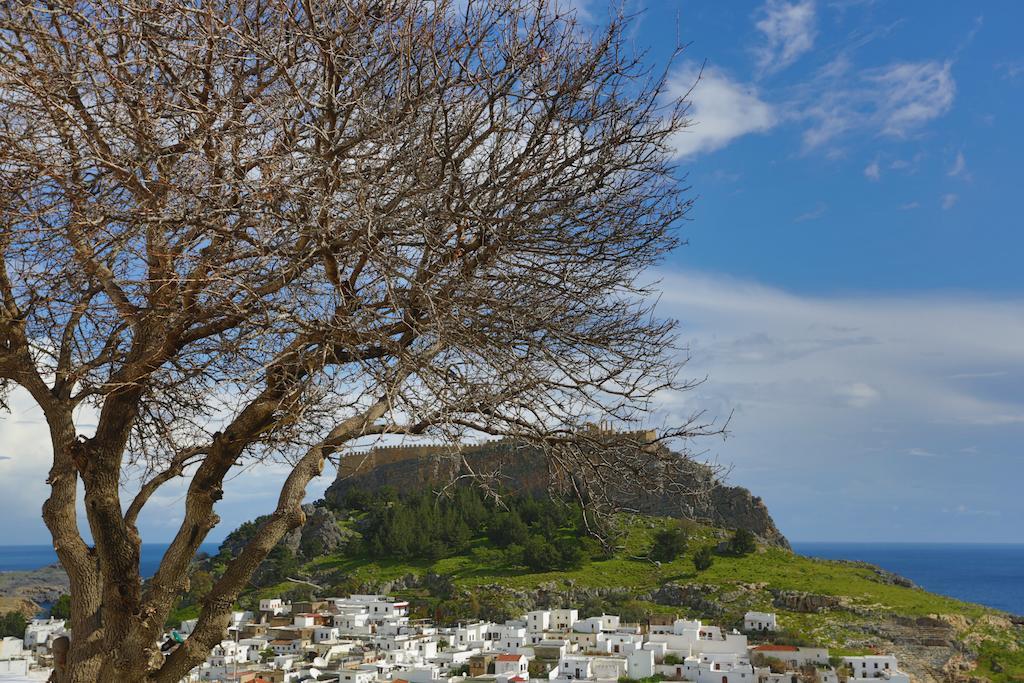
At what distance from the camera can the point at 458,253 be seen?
3.31m

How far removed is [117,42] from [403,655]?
82.5 ft

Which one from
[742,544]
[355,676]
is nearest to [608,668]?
[355,676]

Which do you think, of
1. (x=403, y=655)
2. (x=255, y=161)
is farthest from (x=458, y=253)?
(x=403, y=655)

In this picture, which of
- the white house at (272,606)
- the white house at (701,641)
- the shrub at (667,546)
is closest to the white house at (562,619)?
the white house at (701,641)

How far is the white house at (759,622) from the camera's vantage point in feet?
103

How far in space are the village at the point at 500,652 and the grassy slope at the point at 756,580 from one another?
3.05 m

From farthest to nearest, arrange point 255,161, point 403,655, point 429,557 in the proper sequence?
point 429,557 < point 403,655 < point 255,161

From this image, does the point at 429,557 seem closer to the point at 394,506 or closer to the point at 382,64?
the point at 394,506

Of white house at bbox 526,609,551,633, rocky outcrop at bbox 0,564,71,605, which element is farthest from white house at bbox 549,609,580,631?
rocky outcrop at bbox 0,564,71,605

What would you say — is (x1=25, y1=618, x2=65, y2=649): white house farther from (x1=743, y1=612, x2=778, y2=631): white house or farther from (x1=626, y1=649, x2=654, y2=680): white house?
(x1=743, y1=612, x2=778, y2=631): white house

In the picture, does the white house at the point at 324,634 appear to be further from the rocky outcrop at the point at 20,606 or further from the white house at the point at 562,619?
the rocky outcrop at the point at 20,606

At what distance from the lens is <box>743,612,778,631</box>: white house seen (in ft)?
103

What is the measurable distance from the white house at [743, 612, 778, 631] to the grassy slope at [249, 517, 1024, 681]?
0.91 meters

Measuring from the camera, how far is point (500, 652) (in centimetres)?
2716
